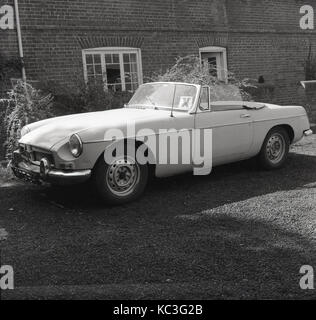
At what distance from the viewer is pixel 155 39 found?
40.2 feet

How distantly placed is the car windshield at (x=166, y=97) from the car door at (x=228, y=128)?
9.4 inches

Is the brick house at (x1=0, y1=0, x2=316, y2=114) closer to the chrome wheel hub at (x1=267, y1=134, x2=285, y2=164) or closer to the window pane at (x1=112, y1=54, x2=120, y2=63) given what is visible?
the window pane at (x1=112, y1=54, x2=120, y2=63)

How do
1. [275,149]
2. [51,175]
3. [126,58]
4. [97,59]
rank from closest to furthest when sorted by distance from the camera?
[51,175], [275,149], [97,59], [126,58]

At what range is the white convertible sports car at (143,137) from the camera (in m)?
5.49

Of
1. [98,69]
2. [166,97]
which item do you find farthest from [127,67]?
[166,97]

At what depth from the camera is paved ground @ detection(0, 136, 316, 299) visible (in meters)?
3.60

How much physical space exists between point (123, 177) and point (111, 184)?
175mm

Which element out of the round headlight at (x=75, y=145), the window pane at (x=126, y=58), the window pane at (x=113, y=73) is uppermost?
the window pane at (x=126, y=58)

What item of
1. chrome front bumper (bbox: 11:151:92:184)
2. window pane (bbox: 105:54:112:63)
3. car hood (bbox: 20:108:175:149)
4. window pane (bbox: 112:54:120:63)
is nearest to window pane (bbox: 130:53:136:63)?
window pane (bbox: 112:54:120:63)

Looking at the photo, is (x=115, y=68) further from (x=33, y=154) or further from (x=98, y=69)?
(x=33, y=154)

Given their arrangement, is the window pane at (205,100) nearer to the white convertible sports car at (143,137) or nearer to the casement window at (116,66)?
the white convertible sports car at (143,137)

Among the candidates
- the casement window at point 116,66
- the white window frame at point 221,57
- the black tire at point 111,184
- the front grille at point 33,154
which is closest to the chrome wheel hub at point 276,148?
the black tire at point 111,184

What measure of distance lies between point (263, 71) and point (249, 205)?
9814 mm

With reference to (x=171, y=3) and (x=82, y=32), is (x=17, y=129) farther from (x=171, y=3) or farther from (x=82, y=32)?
(x=171, y=3)
